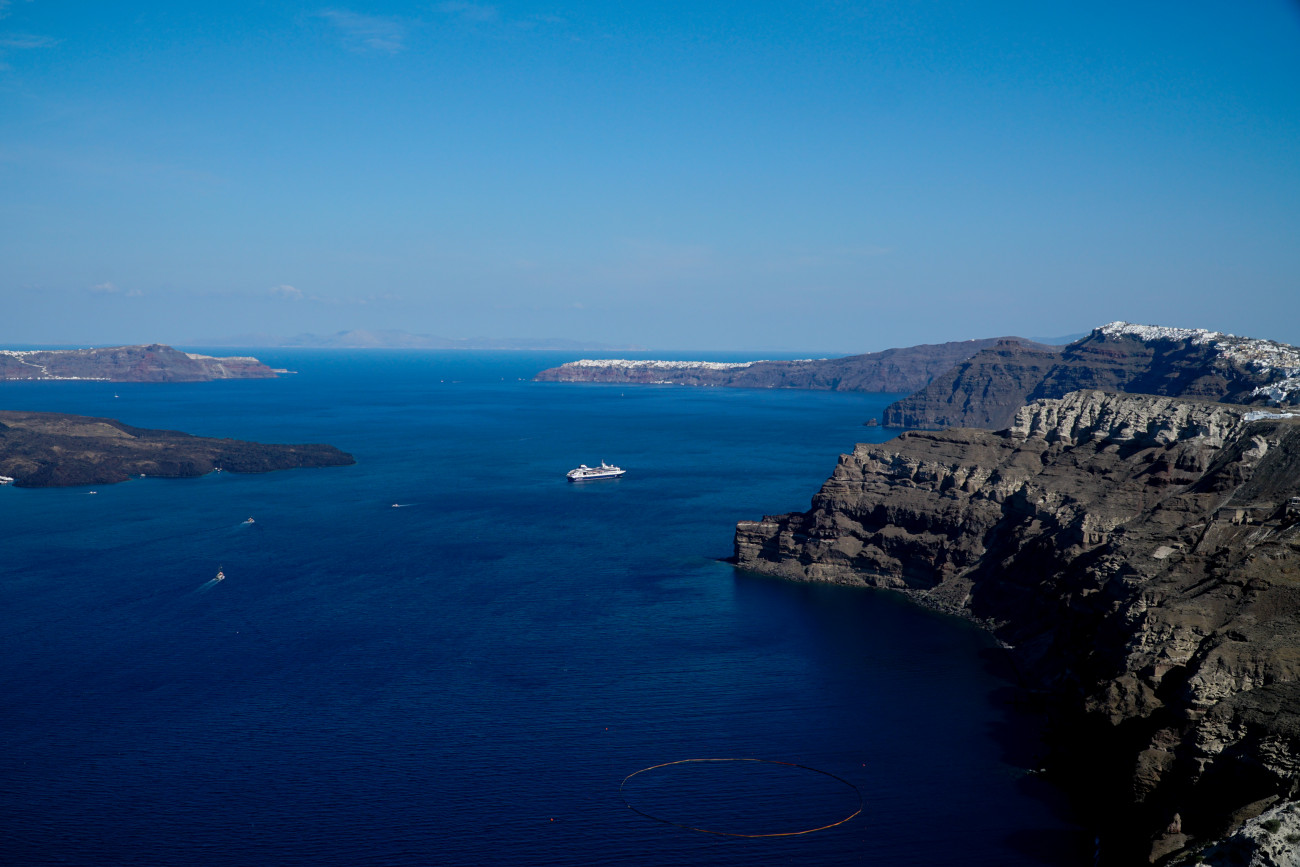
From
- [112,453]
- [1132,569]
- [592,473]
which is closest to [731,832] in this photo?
[1132,569]

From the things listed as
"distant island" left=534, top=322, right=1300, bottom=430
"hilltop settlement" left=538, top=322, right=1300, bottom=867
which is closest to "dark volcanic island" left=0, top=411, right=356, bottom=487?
"hilltop settlement" left=538, top=322, right=1300, bottom=867

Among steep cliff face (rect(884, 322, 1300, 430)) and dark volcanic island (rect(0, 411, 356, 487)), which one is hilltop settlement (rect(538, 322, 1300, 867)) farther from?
dark volcanic island (rect(0, 411, 356, 487))

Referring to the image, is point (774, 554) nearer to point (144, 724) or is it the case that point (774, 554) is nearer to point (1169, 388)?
point (144, 724)

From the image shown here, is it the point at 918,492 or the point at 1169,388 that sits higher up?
the point at 1169,388

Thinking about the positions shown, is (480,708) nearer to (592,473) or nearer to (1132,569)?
(1132,569)

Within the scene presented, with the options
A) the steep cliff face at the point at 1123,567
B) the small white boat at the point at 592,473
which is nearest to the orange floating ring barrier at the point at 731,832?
the steep cliff face at the point at 1123,567

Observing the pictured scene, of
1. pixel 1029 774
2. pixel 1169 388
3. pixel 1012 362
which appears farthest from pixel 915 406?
pixel 1029 774
